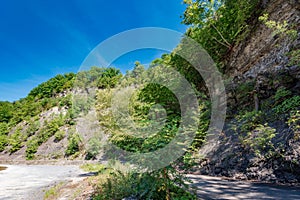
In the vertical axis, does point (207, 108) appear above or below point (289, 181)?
above

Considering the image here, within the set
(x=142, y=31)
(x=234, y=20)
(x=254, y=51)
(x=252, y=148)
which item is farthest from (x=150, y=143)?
(x=234, y=20)

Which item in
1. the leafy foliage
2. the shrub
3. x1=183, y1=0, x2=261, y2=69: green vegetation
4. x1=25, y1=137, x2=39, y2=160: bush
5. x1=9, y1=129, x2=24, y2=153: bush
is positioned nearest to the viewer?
the shrub

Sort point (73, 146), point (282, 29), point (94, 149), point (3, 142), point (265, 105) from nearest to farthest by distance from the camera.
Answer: point (282, 29)
point (265, 105)
point (94, 149)
point (73, 146)
point (3, 142)

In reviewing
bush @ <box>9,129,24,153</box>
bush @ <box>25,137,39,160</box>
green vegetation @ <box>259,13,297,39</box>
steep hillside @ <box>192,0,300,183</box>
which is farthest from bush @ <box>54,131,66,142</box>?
green vegetation @ <box>259,13,297,39</box>

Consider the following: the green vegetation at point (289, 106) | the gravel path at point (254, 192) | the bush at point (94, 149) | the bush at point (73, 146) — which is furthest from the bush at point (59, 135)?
the green vegetation at point (289, 106)

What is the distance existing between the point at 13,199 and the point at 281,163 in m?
7.12

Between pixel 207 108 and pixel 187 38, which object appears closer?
pixel 207 108

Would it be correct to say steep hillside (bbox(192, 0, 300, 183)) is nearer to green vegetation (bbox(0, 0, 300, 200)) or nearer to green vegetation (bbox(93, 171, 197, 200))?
green vegetation (bbox(0, 0, 300, 200))

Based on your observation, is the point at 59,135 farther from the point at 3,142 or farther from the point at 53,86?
the point at 53,86

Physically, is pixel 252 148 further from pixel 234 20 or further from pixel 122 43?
pixel 234 20

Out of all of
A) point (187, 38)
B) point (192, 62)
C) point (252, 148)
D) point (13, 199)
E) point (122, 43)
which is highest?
point (187, 38)

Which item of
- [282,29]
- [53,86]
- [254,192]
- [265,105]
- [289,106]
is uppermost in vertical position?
[53,86]

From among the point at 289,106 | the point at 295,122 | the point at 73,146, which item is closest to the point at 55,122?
the point at 73,146

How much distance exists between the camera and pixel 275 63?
6.40 m
